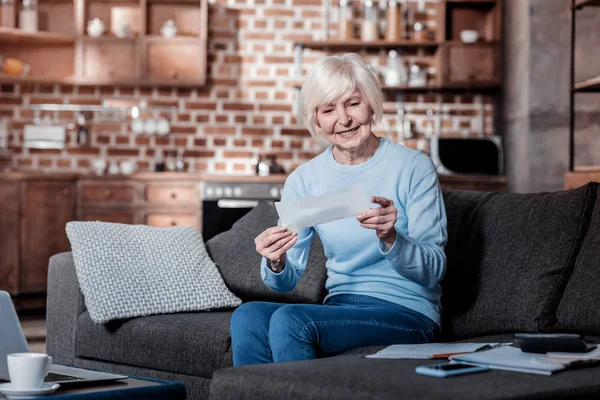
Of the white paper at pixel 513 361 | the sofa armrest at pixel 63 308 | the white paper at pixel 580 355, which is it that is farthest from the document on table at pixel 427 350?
the sofa armrest at pixel 63 308

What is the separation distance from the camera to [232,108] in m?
6.54

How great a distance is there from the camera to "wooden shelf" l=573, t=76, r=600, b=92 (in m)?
3.92

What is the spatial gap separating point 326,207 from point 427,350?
15.3 inches

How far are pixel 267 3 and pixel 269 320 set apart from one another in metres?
4.66

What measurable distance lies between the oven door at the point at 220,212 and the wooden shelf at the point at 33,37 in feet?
5.32

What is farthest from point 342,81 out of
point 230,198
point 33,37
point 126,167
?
point 33,37

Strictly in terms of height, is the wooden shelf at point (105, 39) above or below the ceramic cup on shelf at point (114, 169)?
above

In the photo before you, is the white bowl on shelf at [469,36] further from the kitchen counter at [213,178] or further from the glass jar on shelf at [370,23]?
the kitchen counter at [213,178]

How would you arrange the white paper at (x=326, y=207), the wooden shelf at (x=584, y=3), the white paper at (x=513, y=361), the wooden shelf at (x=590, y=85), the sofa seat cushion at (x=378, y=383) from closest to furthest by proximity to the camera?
1. the sofa seat cushion at (x=378, y=383)
2. the white paper at (x=513, y=361)
3. the white paper at (x=326, y=207)
4. the wooden shelf at (x=590, y=85)
5. the wooden shelf at (x=584, y=3)

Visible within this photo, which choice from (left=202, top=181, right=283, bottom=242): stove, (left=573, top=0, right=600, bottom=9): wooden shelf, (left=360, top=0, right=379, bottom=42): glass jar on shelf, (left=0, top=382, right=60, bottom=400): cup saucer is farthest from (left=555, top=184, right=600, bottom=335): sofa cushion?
(left=360, top=0, right=379, bottom=42): glass jar on shelf

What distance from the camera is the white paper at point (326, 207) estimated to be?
1.97 m

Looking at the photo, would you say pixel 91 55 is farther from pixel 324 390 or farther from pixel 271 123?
pixel 324 390

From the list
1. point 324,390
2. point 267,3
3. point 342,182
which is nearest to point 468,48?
point 267,3

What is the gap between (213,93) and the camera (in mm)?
6539
